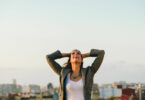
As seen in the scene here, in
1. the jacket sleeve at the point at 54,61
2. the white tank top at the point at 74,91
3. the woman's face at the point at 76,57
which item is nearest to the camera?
the white tank top at the point at 74,91

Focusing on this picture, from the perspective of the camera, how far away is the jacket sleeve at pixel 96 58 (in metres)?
5.71

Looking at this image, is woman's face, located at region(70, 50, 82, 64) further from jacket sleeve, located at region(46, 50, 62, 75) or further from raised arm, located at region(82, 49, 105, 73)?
jacket sleeve, located at region(46, 50, 62, 75)

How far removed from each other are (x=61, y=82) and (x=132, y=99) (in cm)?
3226

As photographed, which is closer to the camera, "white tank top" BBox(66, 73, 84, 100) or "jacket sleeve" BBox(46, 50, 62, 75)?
"white tank top" BBox(66, 73, 84, 100)

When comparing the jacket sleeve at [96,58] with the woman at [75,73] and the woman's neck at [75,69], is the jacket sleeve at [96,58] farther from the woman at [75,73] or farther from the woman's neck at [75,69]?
the woman's neck at [75,69]

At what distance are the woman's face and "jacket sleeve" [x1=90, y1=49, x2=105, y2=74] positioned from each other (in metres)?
0.19

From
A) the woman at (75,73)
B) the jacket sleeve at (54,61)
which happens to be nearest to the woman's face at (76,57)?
the woman at (75,73)

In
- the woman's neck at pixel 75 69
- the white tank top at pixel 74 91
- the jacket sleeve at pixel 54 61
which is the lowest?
the white tank top at pixel 74 91

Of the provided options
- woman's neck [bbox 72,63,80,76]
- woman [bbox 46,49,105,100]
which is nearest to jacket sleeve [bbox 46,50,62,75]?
woman [bbox 46,49,105,100]

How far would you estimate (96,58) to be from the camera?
579cm

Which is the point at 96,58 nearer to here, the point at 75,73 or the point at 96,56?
the point at 96,56

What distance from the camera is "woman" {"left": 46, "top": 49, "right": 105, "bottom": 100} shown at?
18.0 ft

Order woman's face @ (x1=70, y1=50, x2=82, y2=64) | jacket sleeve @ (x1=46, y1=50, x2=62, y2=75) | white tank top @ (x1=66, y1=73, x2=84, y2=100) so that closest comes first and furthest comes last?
white tank top @ (x1=66, y1=73, x2=84, y2=100)
woman's face @ (x1=70, y1=50, x2=82, y2=64)
jacket sleeve @ (x1=46, y1=50, x2=62, y2=75)

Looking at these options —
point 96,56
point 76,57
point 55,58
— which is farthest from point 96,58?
point 55,58
